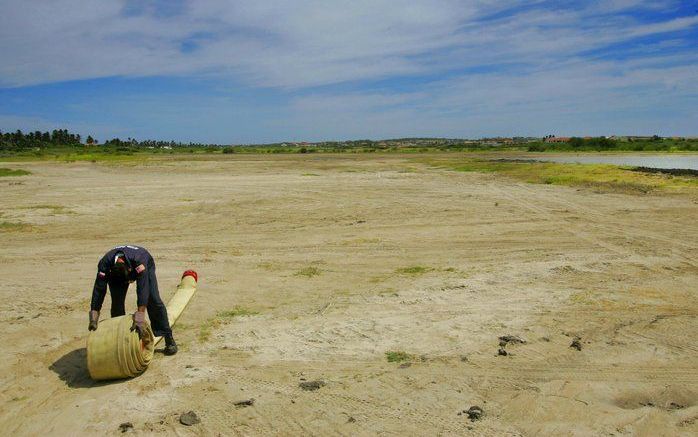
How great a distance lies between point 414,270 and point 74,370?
6.85m

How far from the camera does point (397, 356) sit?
6855mm

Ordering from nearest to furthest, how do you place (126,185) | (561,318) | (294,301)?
(561,318) → (294,301) → (126,185)

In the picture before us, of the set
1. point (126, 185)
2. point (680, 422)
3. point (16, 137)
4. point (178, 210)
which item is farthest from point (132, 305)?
point (16, 137)

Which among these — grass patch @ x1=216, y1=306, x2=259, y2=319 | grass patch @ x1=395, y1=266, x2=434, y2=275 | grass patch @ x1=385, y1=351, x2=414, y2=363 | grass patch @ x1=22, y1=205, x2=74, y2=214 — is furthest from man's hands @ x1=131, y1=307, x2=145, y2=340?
grass patch @ x1=22, y1=205, x2=74, y2=214

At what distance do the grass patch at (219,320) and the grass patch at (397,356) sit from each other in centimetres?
267

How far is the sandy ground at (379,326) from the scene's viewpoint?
5.55m

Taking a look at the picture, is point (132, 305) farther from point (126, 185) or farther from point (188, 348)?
Result: point (126, 185)

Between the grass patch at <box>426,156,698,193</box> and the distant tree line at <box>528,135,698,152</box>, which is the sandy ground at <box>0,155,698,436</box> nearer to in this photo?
the grass patch at <box>426,156,698,193</box>

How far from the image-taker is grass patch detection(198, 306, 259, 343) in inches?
→ 303

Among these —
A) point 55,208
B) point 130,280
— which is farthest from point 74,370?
point 55,208

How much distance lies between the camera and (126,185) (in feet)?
94.4

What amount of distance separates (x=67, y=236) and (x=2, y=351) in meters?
8.85

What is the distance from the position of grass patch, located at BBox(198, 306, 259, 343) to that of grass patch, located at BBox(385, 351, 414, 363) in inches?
105

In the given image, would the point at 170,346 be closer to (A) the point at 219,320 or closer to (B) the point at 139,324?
(B) the point at 139,324
